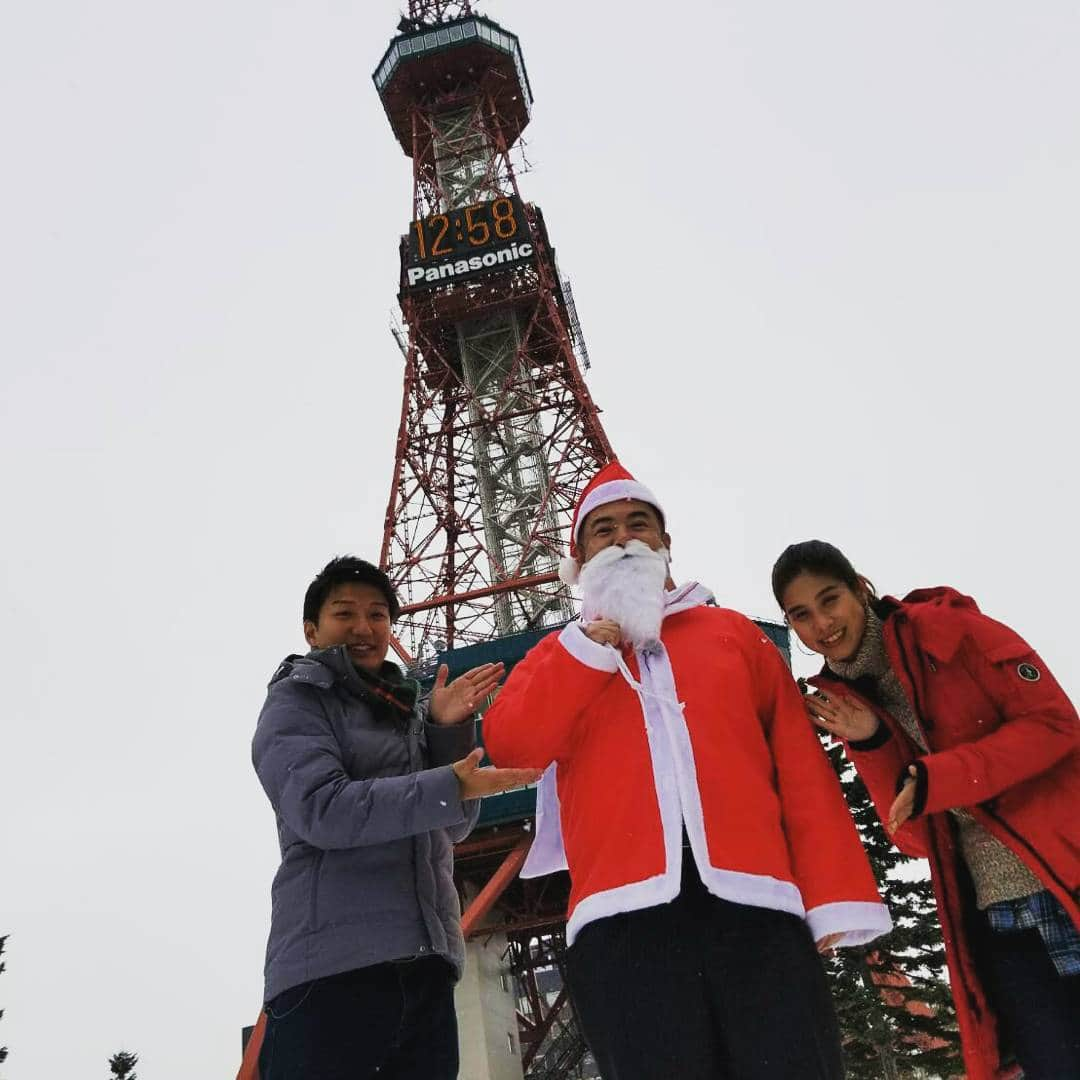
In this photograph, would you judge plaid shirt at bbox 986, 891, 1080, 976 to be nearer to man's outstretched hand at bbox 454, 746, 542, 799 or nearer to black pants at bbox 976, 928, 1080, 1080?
black pants at bbox 976, 928, 1080, 1080

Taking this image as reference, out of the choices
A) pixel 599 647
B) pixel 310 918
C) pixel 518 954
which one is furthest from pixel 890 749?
pixel 518 954

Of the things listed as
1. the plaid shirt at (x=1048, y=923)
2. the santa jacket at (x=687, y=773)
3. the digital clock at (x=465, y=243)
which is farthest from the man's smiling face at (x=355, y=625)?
the digital clock at (x=465, y=243)

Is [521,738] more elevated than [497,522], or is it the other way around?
[497,522]

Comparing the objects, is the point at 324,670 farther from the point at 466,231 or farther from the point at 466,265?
the point at 466,231

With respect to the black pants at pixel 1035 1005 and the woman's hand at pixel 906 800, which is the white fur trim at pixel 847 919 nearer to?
the woman's hand at pixel 906 800

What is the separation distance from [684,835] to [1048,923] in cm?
104

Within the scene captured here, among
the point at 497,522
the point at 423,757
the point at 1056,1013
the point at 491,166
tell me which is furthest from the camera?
the point at 491,166

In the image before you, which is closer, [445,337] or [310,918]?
[310,918]

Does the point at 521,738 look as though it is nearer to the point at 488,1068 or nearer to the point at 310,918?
the point at 310,918

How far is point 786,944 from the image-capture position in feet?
7.20

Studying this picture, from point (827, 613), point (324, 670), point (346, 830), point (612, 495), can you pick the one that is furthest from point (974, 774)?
point (324, 670)

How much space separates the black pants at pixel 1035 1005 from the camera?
242cm

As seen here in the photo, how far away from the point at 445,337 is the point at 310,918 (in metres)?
30.5

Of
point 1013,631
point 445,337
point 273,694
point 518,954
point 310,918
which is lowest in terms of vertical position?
point 310,918
